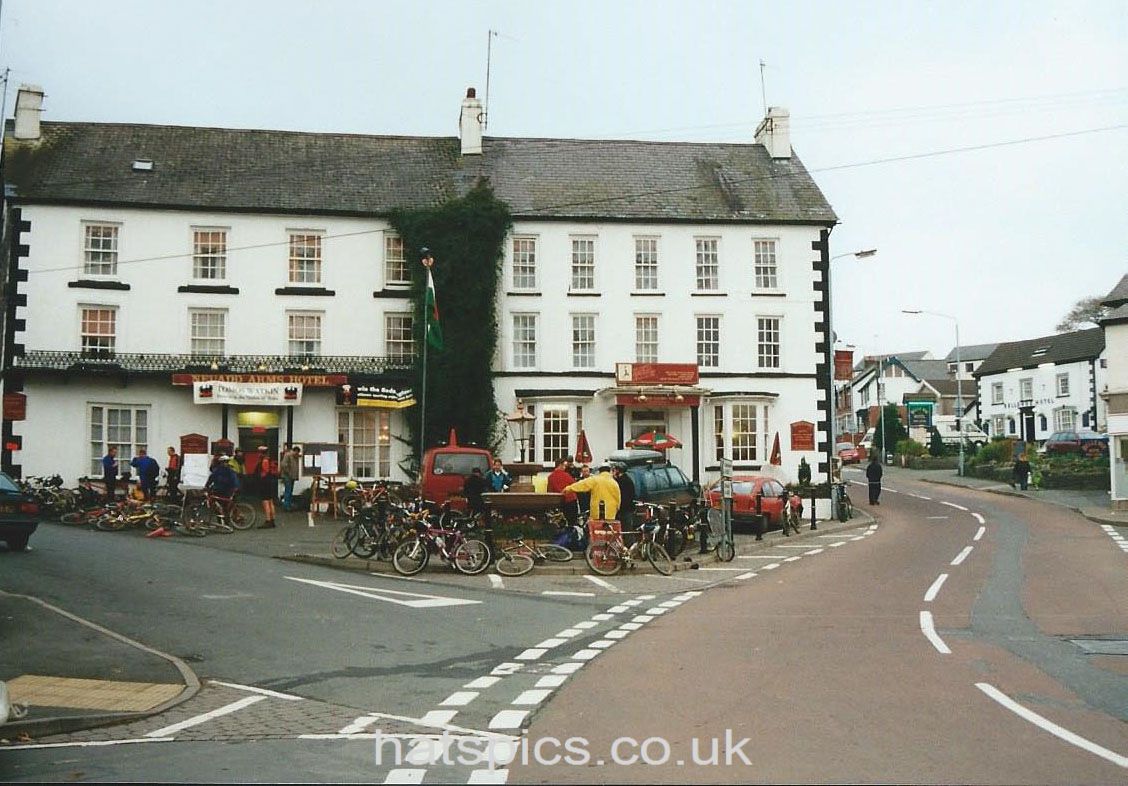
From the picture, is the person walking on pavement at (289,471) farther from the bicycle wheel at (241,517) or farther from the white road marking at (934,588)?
the white road marking at (934,588)

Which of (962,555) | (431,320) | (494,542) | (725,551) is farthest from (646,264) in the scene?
(494,542)

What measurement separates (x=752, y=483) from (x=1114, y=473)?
13695 millimetres

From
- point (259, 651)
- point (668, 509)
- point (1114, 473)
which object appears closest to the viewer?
point (259, 651)

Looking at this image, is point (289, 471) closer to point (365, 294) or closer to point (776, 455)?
point (365, 294)

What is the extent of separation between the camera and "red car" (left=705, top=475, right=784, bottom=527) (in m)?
29.7

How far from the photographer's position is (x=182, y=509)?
84.7ft

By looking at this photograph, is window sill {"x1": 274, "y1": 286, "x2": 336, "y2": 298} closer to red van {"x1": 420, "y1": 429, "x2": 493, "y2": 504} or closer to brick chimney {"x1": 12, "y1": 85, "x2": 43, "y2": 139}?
brick chimney {"x1": 12, "y1": 85, "x2": 43, "y2": 139}

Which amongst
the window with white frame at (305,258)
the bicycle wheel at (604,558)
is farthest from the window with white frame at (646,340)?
the bicycle wheel at (604,558)

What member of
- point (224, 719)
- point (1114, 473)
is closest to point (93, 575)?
point (224, 719)

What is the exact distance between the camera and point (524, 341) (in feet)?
120

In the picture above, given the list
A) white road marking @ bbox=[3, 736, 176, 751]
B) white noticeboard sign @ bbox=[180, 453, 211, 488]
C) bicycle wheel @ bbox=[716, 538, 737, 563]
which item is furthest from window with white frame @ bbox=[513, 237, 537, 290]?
white road marking @ bbox=[3, 736, 176, 751]

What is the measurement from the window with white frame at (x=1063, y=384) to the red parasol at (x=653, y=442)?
4831 cm

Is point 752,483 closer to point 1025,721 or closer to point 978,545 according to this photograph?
point 978,545

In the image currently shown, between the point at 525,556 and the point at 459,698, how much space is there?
34.7 feet
